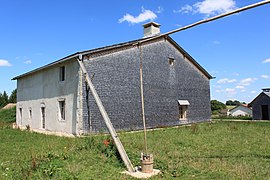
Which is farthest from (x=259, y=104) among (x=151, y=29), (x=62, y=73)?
(x=62, y=73)

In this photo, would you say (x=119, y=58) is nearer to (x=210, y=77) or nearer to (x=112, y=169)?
(x=112, y=169)

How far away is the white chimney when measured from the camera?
20234 millimetres

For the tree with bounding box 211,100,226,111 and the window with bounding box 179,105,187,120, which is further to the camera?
the tree with bounding box 211,100,226,111

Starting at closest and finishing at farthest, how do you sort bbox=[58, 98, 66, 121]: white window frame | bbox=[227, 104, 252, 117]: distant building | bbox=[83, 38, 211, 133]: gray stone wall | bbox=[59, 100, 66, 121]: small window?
bbox=[83, 38, 211, 133]: gray stone wall
bbox=[58, 98, 66, 121]: white window frame
bbox=[59, 100, 66, 121]: small window
bbox=[227, 104, 252, 117]: distant building

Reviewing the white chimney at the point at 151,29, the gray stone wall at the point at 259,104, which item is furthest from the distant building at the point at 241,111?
the white chimney at the point at 151,29

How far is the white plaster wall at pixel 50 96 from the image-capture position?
47.5 ft

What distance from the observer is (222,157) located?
8.25m

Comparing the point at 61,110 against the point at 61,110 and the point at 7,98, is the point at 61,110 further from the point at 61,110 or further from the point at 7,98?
the point at 7,98

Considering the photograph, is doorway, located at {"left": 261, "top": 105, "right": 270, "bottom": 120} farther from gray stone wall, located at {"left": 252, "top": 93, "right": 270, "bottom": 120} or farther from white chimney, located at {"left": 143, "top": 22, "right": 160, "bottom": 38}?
white chimney, located at {"left": 143, "top": 22, "right": 160, "bottom": 38}

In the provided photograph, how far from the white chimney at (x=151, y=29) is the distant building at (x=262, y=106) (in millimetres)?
18712

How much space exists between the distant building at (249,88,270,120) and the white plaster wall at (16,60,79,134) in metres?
25.8

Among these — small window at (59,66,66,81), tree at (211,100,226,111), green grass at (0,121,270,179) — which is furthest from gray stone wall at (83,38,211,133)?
tree at (211,100,226,111)

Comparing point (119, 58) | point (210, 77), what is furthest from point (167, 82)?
point (210, 77)

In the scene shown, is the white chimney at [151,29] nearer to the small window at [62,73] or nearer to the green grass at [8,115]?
the small window at [62,73]
